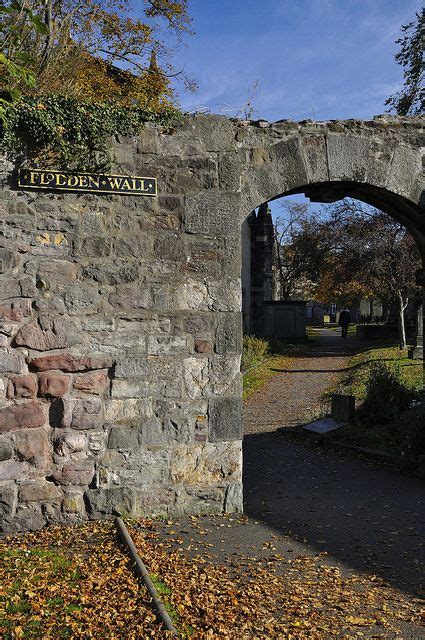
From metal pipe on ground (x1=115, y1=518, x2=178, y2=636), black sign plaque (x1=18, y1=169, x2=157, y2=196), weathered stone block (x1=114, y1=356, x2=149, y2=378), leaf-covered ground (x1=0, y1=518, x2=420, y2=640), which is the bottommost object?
leaf-covered ground (x1=0, y1=518, x2=420, y2=640)

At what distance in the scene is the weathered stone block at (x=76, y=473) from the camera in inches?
189

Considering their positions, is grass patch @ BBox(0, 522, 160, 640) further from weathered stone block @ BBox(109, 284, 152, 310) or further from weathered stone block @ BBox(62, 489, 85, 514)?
weathered stone block @ BBox(109, 284, 152, 310)

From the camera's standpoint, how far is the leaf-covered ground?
3246 mm

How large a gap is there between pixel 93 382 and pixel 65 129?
2.09m

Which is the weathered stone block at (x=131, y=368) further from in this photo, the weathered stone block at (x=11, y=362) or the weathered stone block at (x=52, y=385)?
the weathered stone block at (x=11, y=362)

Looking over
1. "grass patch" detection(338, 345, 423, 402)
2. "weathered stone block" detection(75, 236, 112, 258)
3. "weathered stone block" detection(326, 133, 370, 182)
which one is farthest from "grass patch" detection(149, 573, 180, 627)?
"grass patch" detection(338, 345, 423, 402)

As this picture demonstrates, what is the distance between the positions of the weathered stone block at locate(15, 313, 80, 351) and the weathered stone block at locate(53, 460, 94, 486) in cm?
96

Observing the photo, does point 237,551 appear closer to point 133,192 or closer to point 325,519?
point 325,519

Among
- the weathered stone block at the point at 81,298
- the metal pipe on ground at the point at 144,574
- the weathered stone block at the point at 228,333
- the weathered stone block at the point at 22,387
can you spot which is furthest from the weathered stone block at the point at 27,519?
the weathered stone block at the point at 228,333

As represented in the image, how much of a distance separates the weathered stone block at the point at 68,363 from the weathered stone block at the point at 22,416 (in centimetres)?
31

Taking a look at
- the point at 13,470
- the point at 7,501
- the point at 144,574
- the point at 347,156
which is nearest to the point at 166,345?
the point at 13,470

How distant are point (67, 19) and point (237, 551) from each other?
31.1 ft

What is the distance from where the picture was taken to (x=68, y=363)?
484cm

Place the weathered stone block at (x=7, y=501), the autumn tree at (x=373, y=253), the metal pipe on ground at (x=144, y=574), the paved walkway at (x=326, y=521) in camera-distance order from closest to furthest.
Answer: the metal pipe on ground at (x=144, y=574)
the paved walkway at (x=326, y=521)
the weathered stone block at (x=7, y=501)
the autumn tree at (x=373, y=253)
